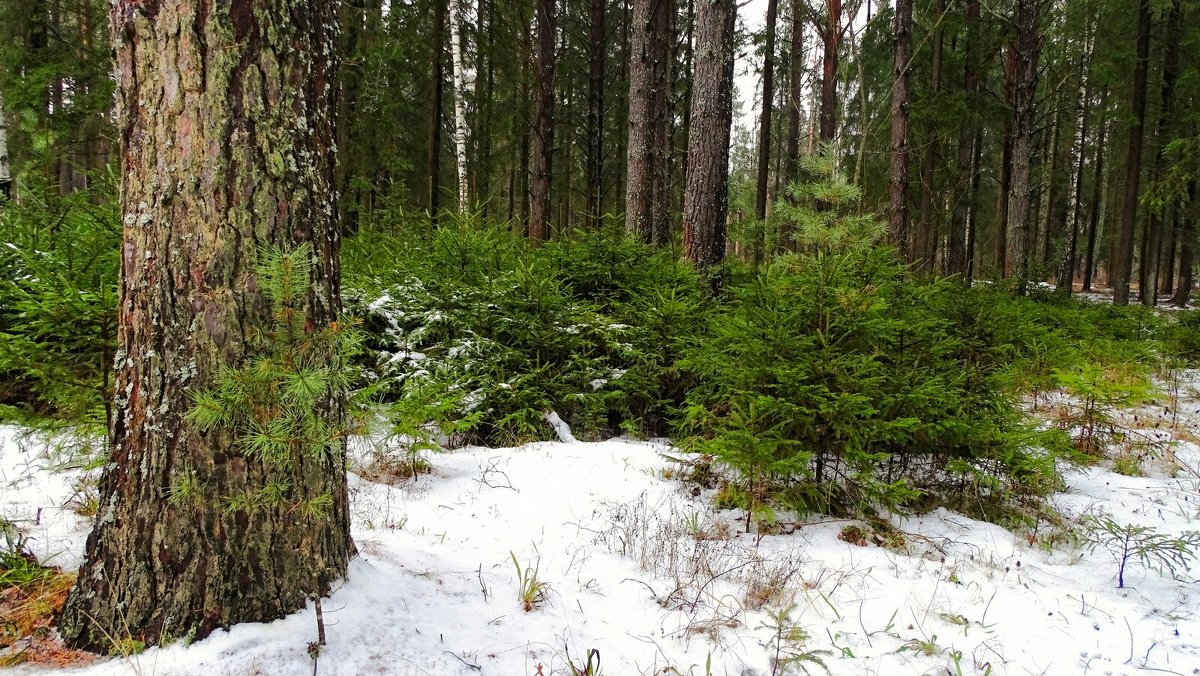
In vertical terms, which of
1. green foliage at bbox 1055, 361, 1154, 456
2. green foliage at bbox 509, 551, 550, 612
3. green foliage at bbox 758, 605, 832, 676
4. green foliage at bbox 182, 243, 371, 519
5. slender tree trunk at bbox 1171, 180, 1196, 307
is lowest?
green foliage at bbox 758, 605, 832, 676

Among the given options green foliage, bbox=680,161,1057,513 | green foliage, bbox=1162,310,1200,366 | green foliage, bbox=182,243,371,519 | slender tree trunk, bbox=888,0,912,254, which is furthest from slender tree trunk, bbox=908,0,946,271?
green foliage, bbox=182,243,371,519

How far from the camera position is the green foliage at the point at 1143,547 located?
108 inches

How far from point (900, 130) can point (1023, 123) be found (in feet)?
8.02

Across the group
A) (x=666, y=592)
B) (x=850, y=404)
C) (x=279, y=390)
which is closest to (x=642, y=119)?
(x=850, y=404)

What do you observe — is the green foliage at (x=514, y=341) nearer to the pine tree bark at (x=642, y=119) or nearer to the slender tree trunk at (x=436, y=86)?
the pine tree bark at (x=642, y=119)

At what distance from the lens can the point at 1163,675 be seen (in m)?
2.09

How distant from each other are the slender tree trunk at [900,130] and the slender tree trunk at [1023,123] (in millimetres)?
1851

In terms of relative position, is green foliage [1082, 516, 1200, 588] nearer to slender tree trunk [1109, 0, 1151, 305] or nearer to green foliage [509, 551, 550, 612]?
green foliage [509, 551, 550, 612]

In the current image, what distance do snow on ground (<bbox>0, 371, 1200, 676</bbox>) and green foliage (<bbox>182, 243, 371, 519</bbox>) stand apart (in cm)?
53

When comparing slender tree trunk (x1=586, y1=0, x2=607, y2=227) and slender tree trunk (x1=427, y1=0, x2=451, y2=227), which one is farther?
slender tree trunk (x1=586, y1=0, x2=607, y2=227)

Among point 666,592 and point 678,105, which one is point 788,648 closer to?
point 666,592

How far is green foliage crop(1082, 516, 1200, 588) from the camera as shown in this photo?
274 cm

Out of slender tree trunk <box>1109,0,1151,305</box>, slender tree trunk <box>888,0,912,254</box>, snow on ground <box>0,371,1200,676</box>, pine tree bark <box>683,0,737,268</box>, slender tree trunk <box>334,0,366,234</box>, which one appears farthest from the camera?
slender tree trunk <box>1109,0,1151,305</box>

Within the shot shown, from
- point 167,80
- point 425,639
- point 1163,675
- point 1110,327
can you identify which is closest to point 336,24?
point 167,80
